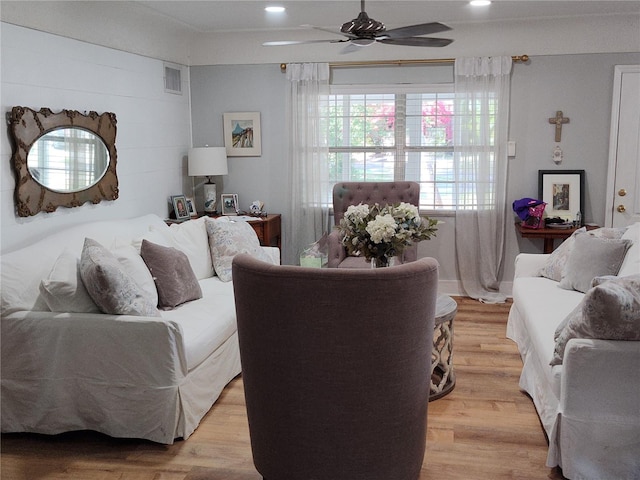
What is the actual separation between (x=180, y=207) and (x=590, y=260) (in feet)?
11.1

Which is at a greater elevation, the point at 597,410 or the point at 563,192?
the point at 563,192

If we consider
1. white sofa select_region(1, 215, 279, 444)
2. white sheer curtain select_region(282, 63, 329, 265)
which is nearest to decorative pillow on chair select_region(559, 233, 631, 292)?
white sofa select_region(1, 215, 279, 444)

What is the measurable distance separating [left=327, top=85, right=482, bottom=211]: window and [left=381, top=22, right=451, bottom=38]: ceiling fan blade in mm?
2356

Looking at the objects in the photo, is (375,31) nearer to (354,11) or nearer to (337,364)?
(354,11)

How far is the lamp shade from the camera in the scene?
18.9 feet

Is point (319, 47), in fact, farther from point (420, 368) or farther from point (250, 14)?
point (420, 368)

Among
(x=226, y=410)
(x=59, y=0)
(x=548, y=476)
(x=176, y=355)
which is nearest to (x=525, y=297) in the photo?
(x=548, y=476)

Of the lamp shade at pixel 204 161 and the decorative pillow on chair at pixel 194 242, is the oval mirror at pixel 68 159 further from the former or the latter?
the lamp shade at pixel 204 161

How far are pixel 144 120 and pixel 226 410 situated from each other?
2669mm

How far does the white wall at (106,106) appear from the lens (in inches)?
141

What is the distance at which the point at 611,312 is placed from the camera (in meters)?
2.51

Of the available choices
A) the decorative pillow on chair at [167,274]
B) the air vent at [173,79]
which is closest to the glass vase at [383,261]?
the decorative pillow on chair at [167,274]

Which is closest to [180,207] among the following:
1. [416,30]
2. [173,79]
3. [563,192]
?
[173,79]

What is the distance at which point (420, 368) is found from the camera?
7.36ft
